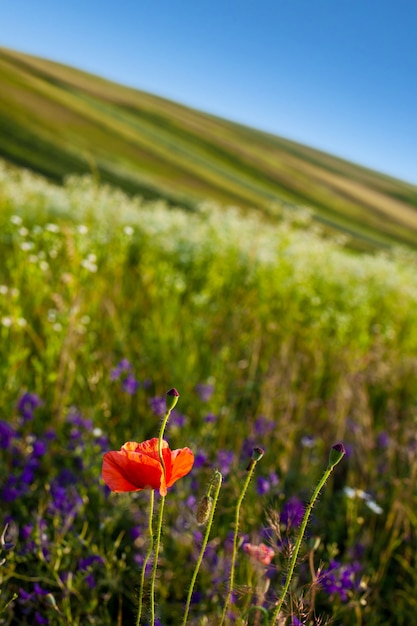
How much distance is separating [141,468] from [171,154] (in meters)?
35.5

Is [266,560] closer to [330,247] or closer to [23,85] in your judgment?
[330,247]

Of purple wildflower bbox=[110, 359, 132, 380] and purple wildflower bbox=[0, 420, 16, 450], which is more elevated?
purple wildflower bbox=[110, 359, 132, 380]

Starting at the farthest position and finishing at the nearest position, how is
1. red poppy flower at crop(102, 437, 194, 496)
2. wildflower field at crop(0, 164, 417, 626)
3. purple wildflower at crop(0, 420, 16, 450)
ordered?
purple wildflower at crop(0, 420, 16, 450)
wildflower field at crop(0, 164, 417, 626)
red poppy flower at crop(102, 437, 194, 496)

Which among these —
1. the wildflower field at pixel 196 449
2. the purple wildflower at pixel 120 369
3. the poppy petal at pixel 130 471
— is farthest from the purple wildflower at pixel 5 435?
the poppy petal at pixel 130 471

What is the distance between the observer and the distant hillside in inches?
1008

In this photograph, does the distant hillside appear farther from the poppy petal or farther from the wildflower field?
the poppy petal

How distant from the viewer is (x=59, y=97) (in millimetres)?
33344

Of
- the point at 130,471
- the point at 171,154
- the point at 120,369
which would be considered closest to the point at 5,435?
the point at 120,369

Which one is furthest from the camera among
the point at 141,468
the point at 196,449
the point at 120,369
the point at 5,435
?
the point at 120,369

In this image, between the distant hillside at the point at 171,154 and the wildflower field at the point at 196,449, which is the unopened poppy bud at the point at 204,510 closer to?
the wildflower field at the point at 196,449

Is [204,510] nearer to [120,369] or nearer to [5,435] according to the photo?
[5,435]

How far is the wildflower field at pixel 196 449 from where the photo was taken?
1519 mm

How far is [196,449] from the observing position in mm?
2348

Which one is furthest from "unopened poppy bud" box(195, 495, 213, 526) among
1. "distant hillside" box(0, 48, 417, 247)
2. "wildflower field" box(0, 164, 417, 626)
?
"distant hillside" box(0, 48, 417, 247)
